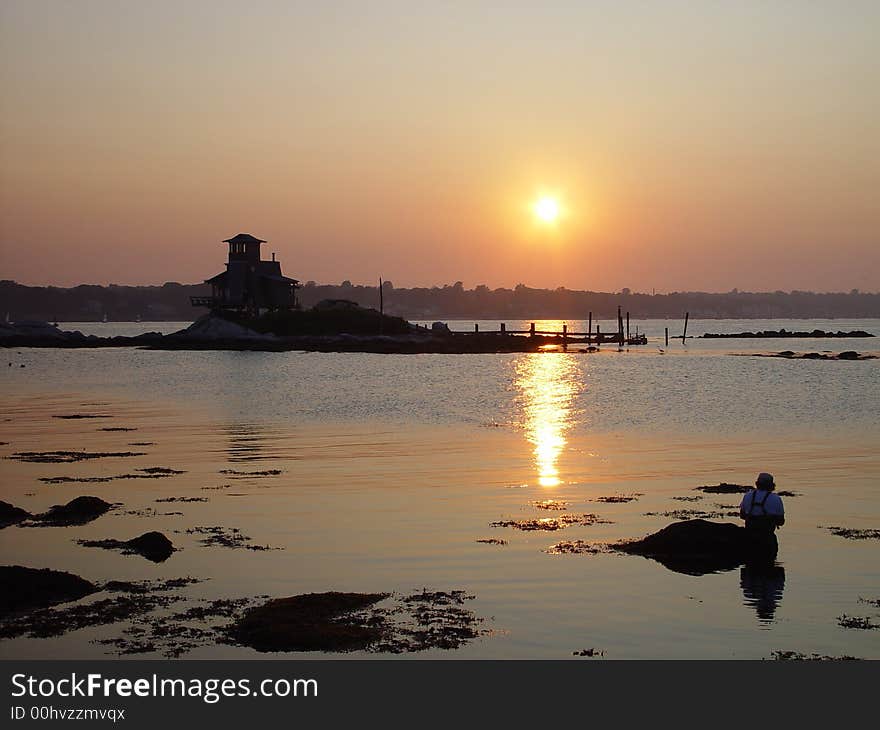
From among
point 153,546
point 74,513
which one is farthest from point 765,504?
point 74,513

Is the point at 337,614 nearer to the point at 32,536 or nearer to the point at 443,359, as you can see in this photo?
the point at 32,536

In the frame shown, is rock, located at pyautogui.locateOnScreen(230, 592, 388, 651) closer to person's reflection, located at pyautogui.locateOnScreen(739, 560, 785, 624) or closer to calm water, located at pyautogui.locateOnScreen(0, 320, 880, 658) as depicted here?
calm water, located at pyautogui.locateOnScreen(0, 320, 880, 658)

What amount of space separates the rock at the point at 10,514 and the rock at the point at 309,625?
8.93 metres

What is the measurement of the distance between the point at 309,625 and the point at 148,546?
19.1ft

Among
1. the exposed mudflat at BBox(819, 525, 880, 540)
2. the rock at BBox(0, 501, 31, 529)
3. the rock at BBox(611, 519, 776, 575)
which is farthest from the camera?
the rock at BBox(0, 501, 31, 529)

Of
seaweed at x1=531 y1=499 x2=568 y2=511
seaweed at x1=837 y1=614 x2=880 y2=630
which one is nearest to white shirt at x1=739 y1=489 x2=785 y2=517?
seaweed at x1=837 y1=614 x2=880 y2=630

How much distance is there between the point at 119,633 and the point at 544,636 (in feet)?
18.9

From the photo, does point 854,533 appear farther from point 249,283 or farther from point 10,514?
point 249,283

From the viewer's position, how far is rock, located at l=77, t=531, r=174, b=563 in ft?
60.1

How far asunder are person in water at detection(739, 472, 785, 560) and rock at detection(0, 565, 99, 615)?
11.0 m

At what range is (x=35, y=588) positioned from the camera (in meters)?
15.2

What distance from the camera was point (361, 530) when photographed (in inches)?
817

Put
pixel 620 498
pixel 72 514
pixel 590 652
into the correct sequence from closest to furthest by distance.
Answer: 1. pixel 590 652
2. pixel 72 514
3. pixel 620 498

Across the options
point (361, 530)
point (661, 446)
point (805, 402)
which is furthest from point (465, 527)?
point (805, 402)
